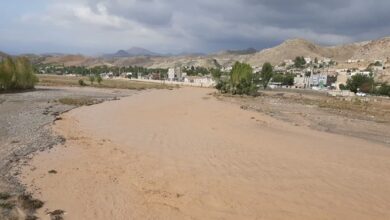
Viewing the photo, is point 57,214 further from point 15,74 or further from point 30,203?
point 15,74

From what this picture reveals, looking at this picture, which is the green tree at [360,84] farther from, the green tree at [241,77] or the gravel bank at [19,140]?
the gravel bank at [19,140]

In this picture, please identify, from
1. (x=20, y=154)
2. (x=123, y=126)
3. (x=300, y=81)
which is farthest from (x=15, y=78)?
(x=300, y=81)

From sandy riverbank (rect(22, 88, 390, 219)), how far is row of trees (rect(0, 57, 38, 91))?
48336mm

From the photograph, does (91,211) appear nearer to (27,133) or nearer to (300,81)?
(27,133)

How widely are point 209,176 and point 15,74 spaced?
66827 millimetres

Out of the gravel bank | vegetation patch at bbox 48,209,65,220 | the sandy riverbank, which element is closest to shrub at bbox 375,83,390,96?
the sandy riverbank

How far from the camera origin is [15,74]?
75625mm

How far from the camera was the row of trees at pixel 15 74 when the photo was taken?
71.7m

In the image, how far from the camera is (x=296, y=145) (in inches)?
1021

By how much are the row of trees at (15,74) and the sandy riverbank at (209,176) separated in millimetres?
48336

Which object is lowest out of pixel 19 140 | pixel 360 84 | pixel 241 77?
pixel 360 84

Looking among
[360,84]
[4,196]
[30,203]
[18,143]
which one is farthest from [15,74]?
[360,84]

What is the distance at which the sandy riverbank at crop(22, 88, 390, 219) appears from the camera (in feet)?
44.0

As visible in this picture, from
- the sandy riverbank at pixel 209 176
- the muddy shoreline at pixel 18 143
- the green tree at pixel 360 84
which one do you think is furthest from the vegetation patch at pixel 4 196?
the green tree at pixel 360 84
